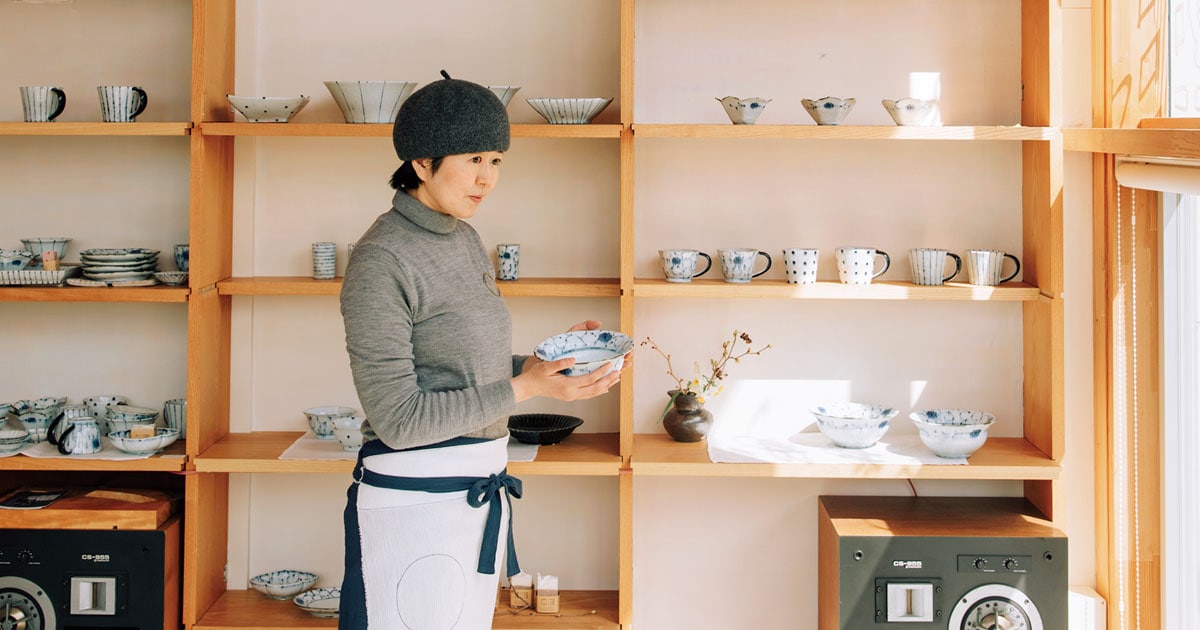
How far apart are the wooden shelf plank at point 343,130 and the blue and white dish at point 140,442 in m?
0.79

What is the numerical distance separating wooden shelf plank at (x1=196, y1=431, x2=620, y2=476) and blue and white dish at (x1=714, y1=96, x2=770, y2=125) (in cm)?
92

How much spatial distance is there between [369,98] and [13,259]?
104cm

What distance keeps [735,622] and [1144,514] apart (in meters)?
1.11

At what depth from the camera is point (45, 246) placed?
299 cm

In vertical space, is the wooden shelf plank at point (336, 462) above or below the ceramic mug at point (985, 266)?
below

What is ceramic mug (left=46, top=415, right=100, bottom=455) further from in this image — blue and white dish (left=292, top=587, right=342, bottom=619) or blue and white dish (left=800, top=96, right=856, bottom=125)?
blue and white dish (left=800, top=96, right=856, bottom=125)

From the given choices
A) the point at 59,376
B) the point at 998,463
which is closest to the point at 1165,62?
the point at 998,463

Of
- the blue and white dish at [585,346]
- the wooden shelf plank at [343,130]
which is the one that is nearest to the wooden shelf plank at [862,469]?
the blue and white dish at [585,346]

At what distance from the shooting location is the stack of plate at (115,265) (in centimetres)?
288

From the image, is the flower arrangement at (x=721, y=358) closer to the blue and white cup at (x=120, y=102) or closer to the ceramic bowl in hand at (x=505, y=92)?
the ceramic bowl in hand at (x=505, y=92)

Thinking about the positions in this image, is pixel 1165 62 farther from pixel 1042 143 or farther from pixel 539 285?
pixel 539 285

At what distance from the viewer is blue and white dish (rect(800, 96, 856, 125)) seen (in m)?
2.80

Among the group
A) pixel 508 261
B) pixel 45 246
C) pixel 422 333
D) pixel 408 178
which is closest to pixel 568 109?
pixel 508 261

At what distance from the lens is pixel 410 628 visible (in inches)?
80.3
